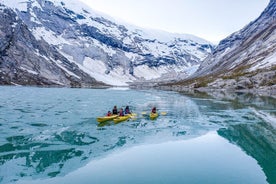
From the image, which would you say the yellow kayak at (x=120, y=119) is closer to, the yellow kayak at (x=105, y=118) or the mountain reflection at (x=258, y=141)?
the yellow kayak at (x=105, y=118)

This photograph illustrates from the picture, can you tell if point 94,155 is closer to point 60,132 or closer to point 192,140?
point 60,132

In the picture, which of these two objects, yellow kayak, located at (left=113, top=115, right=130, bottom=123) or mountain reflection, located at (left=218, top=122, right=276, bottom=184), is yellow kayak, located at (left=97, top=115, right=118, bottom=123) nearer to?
yellow kayak, located at (left=113, top=115, right=130, bottom=123)

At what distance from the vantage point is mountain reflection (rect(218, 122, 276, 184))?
2703 centimetres

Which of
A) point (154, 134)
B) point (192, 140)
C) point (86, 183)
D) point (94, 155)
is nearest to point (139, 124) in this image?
point (154, 134)

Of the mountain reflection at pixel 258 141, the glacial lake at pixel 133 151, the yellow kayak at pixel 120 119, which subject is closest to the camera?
the glacial lake at pixel 133 151

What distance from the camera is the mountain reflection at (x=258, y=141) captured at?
27031 millimetres

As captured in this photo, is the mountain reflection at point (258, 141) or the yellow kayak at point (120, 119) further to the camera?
the yellow kayak at point (120, 119)

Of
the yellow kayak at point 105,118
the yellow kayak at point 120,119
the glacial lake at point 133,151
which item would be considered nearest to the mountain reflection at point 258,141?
the glacial lake at point 133,151

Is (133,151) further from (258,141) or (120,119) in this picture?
(120,119)

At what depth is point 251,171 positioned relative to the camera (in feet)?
83.3

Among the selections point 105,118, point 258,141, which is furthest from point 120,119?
point 258,141

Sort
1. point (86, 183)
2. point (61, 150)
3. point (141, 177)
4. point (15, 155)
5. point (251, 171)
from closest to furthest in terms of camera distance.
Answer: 1. point (86, 183)
2. point (141, 177)
3. point (251, 171)
4. point (15, 155)
5. point (61, 150)

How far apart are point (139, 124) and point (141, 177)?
24434 mm

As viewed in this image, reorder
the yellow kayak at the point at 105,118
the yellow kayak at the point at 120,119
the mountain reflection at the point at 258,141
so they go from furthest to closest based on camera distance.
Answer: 1. the yellow kayak at the point at 120,119
2. the yellow kayak at the point at 105,118
3. the mountain reflection at the point at 258,141
